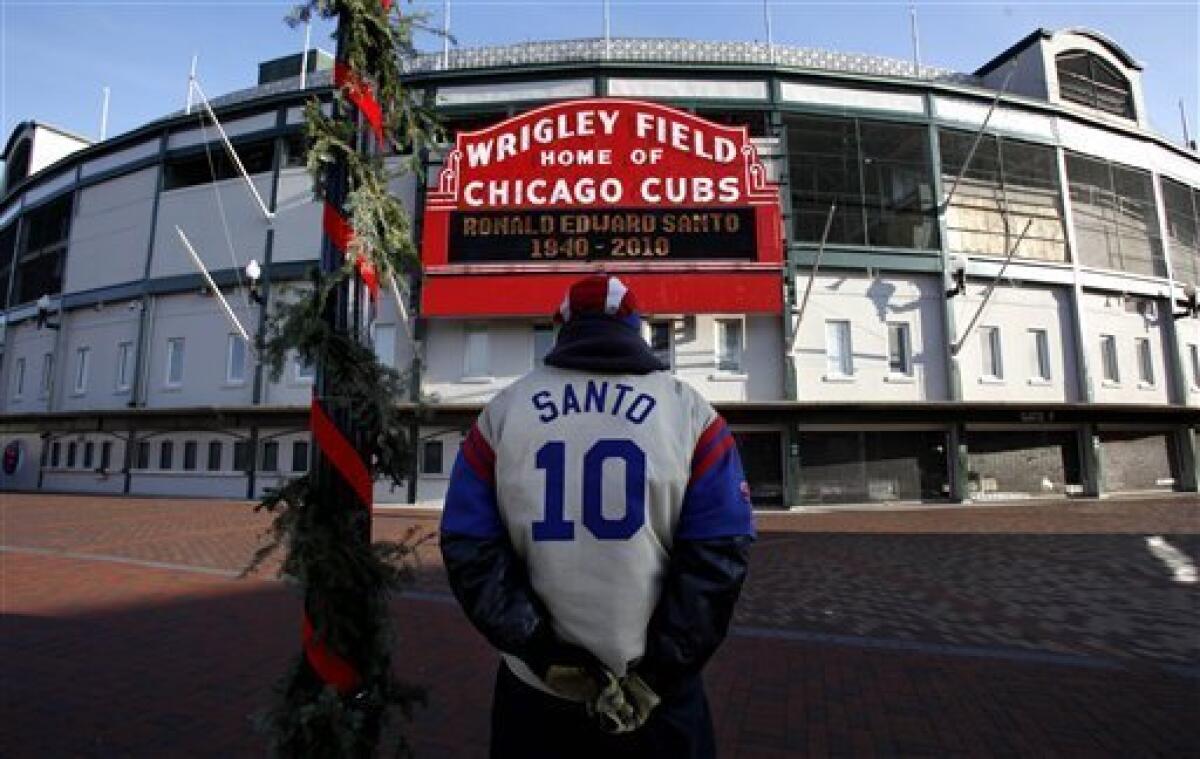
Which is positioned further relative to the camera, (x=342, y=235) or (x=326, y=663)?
(x=342, y=235)

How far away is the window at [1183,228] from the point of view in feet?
85.1

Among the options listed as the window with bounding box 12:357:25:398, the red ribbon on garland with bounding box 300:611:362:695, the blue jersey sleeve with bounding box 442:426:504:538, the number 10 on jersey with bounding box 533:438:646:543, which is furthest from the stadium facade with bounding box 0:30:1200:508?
the number 10 on jersey with bounding box 533:438:646:543

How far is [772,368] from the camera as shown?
20.3m

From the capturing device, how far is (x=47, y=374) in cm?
2756

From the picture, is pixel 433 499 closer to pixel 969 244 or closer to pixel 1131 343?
pixel 969 244

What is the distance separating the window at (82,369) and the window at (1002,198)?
30.9m

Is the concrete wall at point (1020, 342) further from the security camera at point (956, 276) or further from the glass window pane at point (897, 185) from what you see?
the glass window pane at point (897, 185)

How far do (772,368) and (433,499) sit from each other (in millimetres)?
10705

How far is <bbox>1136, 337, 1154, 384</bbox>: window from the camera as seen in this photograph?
77.9 feet

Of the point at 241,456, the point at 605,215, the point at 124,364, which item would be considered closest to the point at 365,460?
the point at 605,215

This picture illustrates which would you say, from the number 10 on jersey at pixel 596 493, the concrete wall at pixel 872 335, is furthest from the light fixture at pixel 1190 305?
the number 10 on jersey at pixel 596 493

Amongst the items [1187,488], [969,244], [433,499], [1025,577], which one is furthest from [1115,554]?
[1187,488]

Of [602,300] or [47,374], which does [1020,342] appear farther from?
[47,374]

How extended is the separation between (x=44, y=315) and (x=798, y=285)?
2818cm
